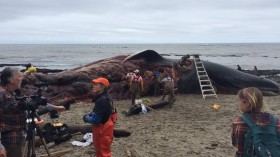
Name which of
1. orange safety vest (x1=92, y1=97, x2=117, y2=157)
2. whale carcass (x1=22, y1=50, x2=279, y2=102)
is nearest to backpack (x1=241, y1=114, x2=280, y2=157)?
orange safety vest (x1=92, y1=97, x2=117, y2=157)

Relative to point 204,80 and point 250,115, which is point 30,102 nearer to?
point 250,115

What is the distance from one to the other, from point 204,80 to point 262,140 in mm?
14505

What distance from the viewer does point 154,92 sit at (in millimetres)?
18141

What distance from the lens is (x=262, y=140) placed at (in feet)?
13.0

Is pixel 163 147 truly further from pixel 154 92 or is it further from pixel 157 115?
pixel 154 92

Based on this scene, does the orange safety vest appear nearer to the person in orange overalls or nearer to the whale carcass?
the person in orange overalls

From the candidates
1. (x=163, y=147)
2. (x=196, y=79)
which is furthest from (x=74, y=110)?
(x=196, y=79)

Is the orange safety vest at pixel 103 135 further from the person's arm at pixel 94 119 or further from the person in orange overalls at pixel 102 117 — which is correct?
the person's arm at pixel 94 119

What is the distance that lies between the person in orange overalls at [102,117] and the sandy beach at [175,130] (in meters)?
1.77

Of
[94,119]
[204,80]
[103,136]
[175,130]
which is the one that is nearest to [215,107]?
[204,80]

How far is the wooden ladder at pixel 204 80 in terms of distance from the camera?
704 inches

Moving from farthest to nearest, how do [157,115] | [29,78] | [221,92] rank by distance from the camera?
[221,92] < [29,78] < [157,115]

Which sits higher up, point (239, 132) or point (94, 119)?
point (239, 132)

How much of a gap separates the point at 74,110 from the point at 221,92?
29.7ft
